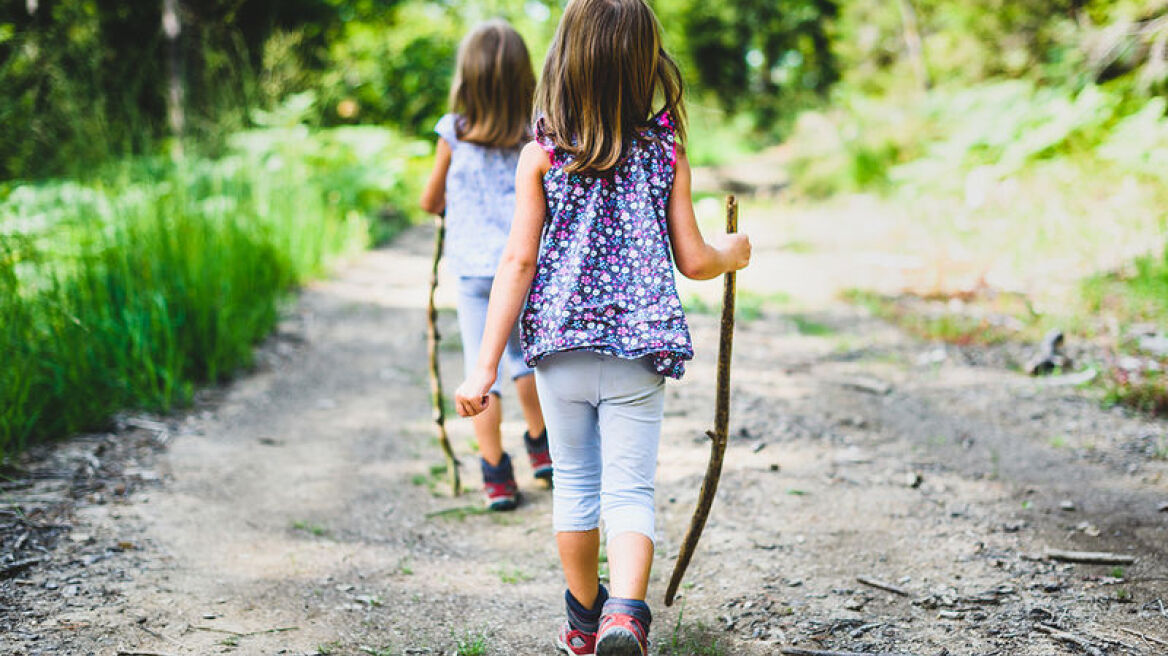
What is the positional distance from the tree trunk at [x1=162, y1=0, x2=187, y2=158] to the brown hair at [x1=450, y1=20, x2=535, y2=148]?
4372 mm

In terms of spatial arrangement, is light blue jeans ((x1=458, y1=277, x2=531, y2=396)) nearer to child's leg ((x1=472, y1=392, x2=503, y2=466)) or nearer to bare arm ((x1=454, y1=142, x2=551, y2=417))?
child's leg ((x1=472, y1=392, x2=503, y2=466))

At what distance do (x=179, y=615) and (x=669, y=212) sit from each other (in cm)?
190

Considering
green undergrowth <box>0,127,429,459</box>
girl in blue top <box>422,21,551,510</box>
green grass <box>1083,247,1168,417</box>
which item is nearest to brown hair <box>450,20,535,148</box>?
girl in blue top <box>422,21,551,510</box>

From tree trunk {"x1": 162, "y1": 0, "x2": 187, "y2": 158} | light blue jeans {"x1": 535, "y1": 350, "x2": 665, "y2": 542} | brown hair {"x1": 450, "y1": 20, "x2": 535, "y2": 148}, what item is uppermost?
tree trunk {"x1": 162, "y1": 0, "x2": 187, "y2": 158}

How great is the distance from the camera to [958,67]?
46.6ft

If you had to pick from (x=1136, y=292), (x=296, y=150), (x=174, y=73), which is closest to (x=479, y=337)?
(x=1136, y=292)

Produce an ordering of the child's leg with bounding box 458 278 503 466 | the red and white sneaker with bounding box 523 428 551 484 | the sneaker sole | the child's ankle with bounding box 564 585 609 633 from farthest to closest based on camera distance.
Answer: the red and white sneaker with bounding box 523 428 551 484
the child's leg with bounding box 458 278 503 466
the child's ankle with bounding box 564 585 609 633
the sneaker sole

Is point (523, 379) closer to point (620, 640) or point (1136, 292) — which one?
point (620, 640)

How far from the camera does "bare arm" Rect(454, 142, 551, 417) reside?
2.04 metres

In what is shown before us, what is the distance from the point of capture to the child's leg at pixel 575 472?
211cm

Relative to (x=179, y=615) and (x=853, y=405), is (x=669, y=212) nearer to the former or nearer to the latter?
(x=179, y=615)

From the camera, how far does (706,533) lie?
3115 mm

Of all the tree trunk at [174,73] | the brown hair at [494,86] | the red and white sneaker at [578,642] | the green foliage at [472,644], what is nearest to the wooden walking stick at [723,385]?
the red and white sneaker at [578,642]

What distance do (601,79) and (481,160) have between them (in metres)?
1.28
